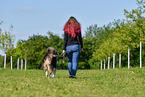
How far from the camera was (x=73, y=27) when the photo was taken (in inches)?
479

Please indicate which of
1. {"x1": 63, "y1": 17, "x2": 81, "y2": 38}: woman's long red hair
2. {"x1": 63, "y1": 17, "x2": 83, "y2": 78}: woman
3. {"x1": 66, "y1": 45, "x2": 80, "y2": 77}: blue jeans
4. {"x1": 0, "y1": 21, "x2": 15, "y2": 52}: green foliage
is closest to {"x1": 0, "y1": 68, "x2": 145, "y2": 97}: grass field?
{"x1": 66, "y1": 45, "x2": 80, "y2": 77}: blue jeans

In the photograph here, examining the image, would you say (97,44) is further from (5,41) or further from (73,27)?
(73,27)

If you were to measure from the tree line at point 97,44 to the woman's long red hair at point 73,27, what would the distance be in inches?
72.9

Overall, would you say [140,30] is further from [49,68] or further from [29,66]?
[29,66]

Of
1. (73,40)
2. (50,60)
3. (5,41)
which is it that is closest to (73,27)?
(73,40)

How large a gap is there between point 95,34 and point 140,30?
7828cm

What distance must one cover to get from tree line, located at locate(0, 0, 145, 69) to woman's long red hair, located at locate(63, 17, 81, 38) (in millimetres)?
1852

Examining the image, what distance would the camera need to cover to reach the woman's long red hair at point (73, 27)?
12184mm

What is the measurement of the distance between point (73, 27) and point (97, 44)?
8042 cm

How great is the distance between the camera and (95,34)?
355 feet

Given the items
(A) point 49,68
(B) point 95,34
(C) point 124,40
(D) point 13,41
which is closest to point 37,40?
(B) point 95,34

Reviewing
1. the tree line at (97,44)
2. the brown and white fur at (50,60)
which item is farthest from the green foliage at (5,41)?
the brown and white fur at (50,60)

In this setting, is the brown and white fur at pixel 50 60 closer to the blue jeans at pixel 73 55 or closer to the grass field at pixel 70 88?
the blue jeans at pixel 73 55

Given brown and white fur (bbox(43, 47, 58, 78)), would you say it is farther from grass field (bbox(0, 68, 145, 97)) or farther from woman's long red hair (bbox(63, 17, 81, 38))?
grass field (bbox(0, 68, 145, 97))
